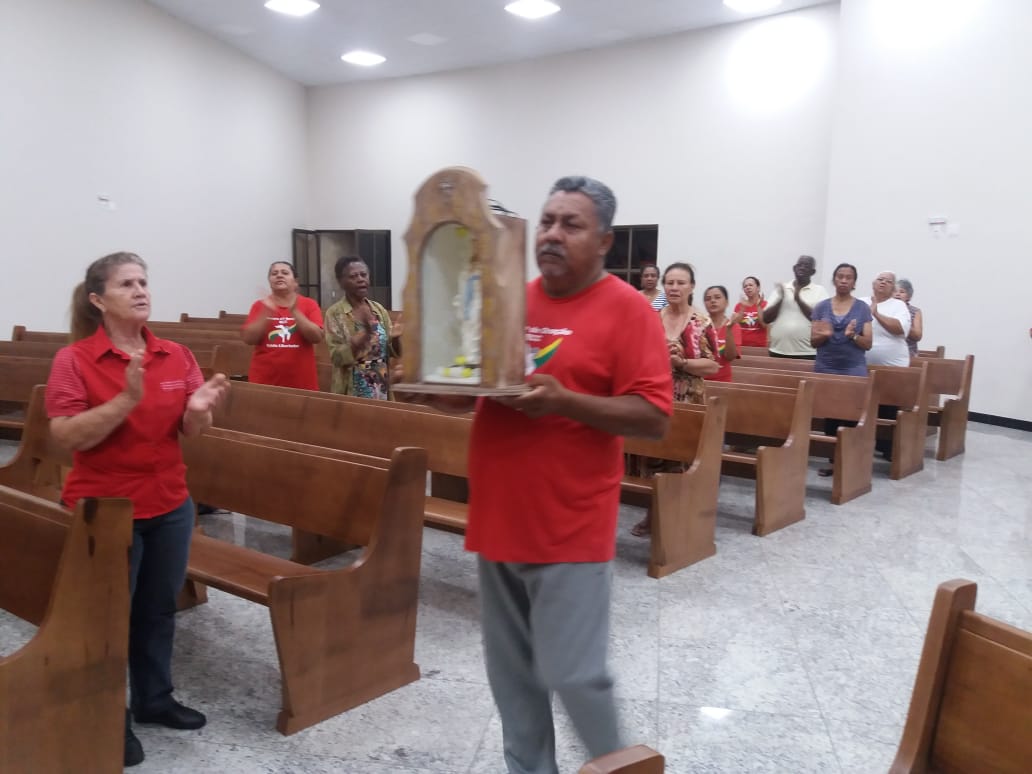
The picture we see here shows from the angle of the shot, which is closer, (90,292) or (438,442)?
(90,292)

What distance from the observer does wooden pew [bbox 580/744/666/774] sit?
3.13 ft

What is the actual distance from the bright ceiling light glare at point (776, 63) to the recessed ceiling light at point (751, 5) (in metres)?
0.31

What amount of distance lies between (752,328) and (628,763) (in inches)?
310

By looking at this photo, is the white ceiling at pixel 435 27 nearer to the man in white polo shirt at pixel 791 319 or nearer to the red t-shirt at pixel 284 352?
the man in white polo shirt at pixel 791 319

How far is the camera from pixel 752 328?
841 cm

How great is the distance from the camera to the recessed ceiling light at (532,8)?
1048 cm

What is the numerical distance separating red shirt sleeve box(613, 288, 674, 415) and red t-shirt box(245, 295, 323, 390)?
330cm

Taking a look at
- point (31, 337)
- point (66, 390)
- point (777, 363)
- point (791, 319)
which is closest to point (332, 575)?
point (66, 390)

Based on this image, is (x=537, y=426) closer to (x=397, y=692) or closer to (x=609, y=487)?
(x=609, y=487)

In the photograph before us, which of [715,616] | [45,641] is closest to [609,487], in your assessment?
[45,641]

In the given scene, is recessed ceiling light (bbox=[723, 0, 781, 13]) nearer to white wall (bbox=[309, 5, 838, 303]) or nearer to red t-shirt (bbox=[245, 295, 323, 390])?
white wall (bbox=[309, 5, 838, 303])

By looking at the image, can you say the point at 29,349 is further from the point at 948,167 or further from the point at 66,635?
the point at 948,167

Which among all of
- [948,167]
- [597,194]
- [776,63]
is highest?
[776,63]

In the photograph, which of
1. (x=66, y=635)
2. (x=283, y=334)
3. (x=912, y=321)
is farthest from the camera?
(x=912, y=321)
